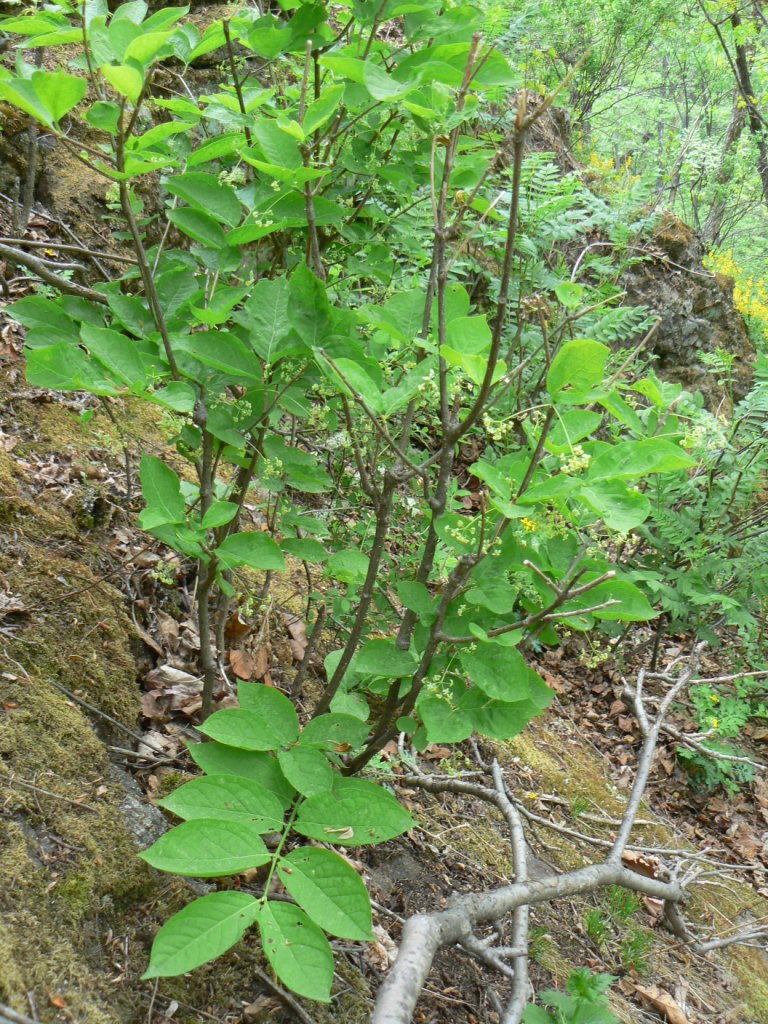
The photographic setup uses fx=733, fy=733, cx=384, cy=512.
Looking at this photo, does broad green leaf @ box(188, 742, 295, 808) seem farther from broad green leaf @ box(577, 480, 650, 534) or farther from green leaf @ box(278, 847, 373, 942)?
broad green leaf @ box(577, 480, 650, 534)

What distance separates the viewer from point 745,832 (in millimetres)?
4488

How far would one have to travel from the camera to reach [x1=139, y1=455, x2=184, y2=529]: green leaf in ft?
4.88

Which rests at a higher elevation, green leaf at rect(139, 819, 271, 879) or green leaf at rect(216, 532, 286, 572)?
green leaf at rect(216, 532, 286, 572)

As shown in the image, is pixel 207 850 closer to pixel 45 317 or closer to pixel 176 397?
pixel 176 397

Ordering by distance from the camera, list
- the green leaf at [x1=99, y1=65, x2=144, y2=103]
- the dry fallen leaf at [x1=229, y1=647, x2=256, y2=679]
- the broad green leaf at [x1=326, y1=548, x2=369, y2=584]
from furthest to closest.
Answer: the dry fallen leaf at [x1=229, y1=647, x2=256, y2=679] → the broad green leaf at [x1=326, y1=548, x2=369, y2=584] → the green leaf at [x1=99, y1=65, x2=144, y2=103]

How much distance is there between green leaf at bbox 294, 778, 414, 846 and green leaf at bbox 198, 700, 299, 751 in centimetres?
15

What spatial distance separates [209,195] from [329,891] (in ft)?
4.46

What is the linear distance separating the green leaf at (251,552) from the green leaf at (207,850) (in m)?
0.50

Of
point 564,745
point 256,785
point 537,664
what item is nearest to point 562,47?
point 537,664

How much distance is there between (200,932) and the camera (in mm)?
1193

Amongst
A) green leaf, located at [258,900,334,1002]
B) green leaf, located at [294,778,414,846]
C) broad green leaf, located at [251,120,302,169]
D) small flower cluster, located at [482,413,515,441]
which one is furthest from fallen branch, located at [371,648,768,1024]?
broad green leaf, located at [251,120,302,169]

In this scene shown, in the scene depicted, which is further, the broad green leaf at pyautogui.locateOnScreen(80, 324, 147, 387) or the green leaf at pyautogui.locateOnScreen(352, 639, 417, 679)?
the green leaf at pyautogui.locateOnScreen(352, 639, 417, 679)

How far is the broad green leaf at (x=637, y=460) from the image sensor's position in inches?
49.5

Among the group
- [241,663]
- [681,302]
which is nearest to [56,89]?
[241,663]
